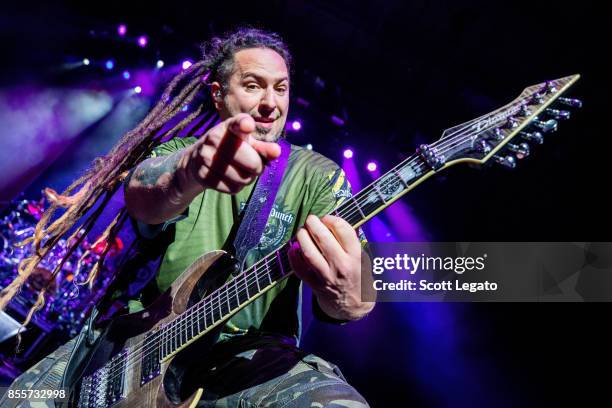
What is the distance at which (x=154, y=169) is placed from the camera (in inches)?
68.5

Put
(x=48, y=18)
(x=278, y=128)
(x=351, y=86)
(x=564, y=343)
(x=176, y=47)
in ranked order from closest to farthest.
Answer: (x=278, y=128) < (x=564, y=343) < (x=351, y=86) < (x=176, y=47) < (x=48, y=18)

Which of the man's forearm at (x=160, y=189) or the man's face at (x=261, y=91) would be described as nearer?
the man's forearm at (x=160, y=189)

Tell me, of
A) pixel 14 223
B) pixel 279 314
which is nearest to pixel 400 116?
pixel 279 314

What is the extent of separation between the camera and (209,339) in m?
1.90

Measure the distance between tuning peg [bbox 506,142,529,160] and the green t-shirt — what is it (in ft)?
3.07

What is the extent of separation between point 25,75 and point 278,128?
7.07 meters

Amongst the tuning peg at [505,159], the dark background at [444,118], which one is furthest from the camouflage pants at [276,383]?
the dark background at [444,118]

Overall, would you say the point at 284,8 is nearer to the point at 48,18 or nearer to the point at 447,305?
the point at 48,18

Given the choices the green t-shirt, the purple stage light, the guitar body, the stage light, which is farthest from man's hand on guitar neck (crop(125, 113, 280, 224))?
the stage light

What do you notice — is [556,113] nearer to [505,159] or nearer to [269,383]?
[505,159]

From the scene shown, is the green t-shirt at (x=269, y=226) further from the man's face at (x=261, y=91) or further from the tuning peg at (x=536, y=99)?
the tuning peg at (x=536, y=99)

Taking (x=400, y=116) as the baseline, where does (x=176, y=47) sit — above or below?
above

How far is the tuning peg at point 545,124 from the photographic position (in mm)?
1780

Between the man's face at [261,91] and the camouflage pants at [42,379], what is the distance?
4.89ft
